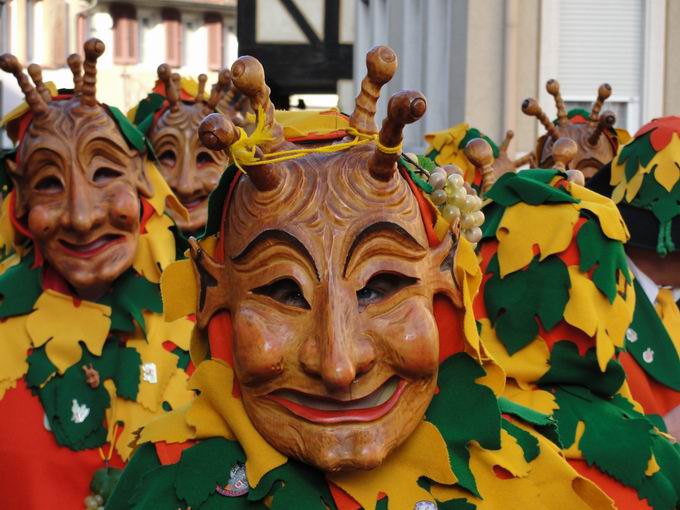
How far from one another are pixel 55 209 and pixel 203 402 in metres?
2.25

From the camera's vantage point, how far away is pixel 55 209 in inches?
210

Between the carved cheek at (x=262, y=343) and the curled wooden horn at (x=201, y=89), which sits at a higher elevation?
the curled wooden horn at (x=201, y=89)

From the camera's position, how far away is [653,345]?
16.1ft

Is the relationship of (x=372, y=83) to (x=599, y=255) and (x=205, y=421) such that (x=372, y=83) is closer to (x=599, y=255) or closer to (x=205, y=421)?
(x=205, y=421)

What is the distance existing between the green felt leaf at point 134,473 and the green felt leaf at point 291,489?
324 millimetres

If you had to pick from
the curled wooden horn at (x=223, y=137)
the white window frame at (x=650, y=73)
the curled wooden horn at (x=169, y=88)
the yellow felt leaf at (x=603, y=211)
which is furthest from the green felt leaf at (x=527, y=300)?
the white window frame at (x=650, y=73)

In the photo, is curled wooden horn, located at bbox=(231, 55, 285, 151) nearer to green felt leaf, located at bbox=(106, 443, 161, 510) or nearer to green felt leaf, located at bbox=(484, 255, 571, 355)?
green felt leaf, located at bbox=(106, 443, 161, 510)

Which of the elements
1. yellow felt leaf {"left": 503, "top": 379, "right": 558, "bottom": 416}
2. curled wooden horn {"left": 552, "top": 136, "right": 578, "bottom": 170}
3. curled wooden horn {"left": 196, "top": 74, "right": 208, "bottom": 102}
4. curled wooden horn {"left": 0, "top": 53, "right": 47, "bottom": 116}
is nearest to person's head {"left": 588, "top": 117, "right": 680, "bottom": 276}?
curled wooden horn {"left": 552, "top": 136, "right": 578, "bottom": 170}

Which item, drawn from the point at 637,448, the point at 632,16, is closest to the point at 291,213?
the point at 637,448

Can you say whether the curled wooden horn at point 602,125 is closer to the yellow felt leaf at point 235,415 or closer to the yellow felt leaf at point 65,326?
the yellow felt leaf at point 65,326

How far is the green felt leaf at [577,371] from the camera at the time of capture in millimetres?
4113

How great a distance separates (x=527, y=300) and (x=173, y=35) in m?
41.2

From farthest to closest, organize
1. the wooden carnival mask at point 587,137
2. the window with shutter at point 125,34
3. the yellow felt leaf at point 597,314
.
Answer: the window with shutter at point 125,34
the wooden carnival mask at point 587,137
the yellow felt leaf at point 597,314

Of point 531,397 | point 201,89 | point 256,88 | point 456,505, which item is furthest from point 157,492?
point 201,89
